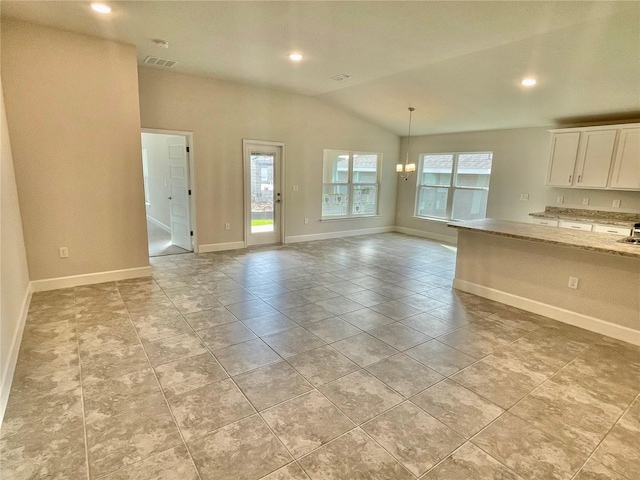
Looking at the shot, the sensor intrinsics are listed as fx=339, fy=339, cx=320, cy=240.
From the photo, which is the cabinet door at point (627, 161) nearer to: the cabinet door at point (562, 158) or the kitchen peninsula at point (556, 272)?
the cabinet door at point (562, 158)

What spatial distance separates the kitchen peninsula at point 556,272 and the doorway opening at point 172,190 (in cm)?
439

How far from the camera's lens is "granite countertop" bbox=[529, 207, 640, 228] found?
4.88 m

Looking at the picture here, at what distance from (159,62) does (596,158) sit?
645 cm

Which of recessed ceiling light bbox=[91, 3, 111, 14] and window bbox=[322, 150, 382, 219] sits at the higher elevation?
recessed ceiling light bbox=[91, 3, 111, 14]

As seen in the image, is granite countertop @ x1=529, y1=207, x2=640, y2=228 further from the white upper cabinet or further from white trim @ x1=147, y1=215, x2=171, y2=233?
white trim @ x1=147, y1=215, x2=171, y2=233

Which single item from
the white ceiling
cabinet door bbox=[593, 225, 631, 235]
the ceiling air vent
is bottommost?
cabinet door bbox=[593, 225, 631, 235]

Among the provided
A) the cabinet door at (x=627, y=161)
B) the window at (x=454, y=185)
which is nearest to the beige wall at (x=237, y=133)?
the window at (x=454, y=185)

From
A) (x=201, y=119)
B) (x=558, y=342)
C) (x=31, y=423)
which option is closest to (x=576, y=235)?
(x=558, y=342)

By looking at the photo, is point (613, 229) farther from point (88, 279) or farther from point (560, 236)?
point (88, 279)

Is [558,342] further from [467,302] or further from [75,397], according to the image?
[75,397]

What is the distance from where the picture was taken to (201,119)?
5574 millimetres

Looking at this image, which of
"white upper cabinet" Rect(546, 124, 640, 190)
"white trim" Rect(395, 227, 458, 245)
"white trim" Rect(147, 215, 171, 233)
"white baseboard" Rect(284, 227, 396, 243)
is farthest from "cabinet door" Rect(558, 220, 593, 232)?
"white trim" Rect(147, 215, 171, 233)

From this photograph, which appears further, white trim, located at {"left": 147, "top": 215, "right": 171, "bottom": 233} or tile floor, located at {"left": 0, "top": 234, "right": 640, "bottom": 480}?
white trim, located at {"left": 147, "top": 215, "right": 171, "bottom": 233}

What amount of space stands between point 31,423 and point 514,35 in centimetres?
503
